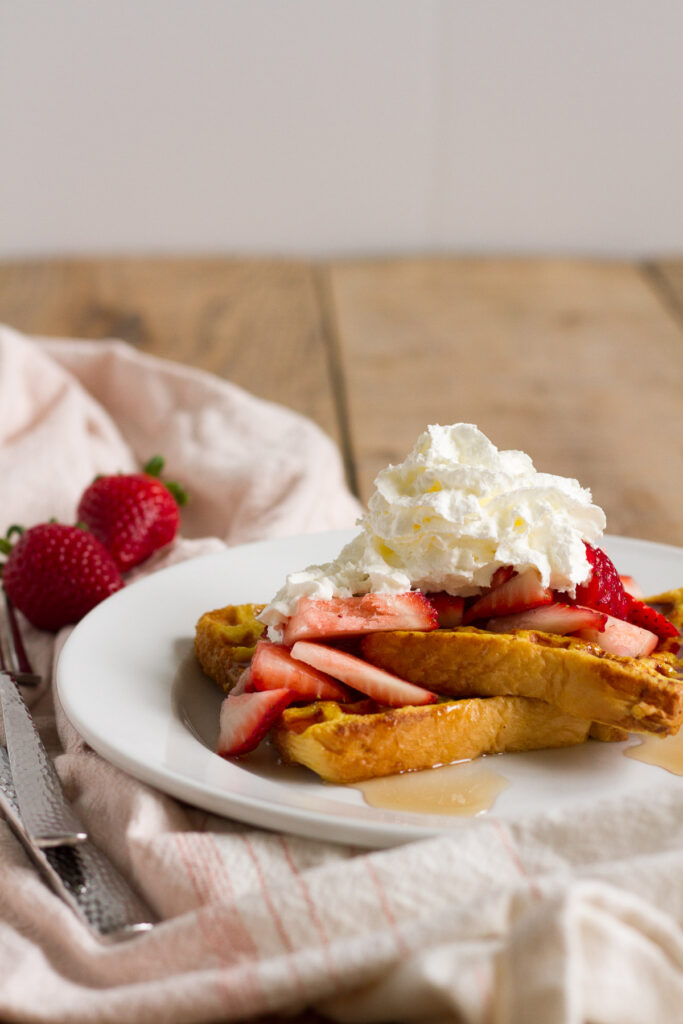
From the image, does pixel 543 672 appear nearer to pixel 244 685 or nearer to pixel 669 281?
pixel 244 685

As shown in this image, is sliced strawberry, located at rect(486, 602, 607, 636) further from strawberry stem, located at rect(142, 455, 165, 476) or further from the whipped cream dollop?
strawberry stem, located at rect(142, 455, 165, 476)

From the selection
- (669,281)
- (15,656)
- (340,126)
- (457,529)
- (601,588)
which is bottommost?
(15,656)

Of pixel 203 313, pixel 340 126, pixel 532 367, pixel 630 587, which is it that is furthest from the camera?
pixel 340 126

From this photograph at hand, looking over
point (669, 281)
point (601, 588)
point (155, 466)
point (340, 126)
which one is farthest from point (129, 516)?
point (340, 126)

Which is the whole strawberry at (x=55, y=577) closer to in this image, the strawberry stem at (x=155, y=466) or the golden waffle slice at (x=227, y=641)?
the golden waffle slice at (x=227, y=641)

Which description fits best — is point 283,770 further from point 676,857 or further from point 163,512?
point 163,512

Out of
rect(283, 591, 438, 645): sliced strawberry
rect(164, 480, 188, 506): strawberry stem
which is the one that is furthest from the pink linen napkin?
rect(164, 480, 188, 506): strawberry stem
